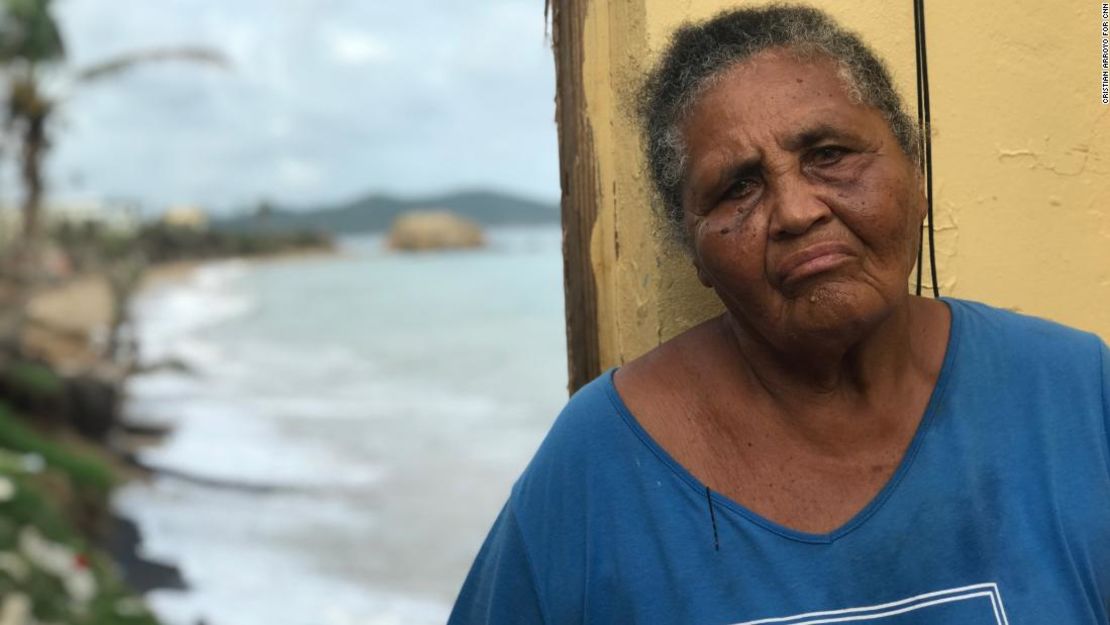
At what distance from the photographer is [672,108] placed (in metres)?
1.63

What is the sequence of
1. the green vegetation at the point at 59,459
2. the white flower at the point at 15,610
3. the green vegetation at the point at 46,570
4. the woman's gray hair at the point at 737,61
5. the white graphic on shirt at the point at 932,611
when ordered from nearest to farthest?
the white graphic on shirt at the point at 932,611, the woman's gray hair at the point at 737,61, the white flower at the point at 15,610, the green vegetation at the point at 46,570, the green vegetation at the point at 59,459

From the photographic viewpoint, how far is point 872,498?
152cm

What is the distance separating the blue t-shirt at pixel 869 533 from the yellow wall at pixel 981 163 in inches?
17.1

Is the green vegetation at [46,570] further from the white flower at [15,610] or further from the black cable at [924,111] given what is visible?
the black cable at [924,111]

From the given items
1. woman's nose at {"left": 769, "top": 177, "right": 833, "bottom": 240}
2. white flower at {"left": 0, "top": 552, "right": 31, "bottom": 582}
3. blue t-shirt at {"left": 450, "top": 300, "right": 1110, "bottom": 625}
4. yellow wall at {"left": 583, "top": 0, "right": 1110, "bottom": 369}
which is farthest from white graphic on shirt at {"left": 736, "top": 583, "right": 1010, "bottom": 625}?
white flower at {"left": 0, "top": 552, "right": 31, "bottom": 582}

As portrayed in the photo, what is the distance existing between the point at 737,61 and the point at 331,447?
14350mm

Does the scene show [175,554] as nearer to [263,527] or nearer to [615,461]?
[263,527]

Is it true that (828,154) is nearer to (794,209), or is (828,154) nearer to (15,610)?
(794,209)

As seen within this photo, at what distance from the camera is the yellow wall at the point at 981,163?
2.00 metres

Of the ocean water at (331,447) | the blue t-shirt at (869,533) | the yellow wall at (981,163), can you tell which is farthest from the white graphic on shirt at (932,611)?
the ocean water at (331,447)

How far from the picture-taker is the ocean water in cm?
899

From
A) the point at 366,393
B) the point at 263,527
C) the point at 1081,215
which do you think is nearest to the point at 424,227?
the point at 366,393

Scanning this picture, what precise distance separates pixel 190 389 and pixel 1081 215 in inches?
716

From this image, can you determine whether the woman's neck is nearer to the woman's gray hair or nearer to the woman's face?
the woman's face
